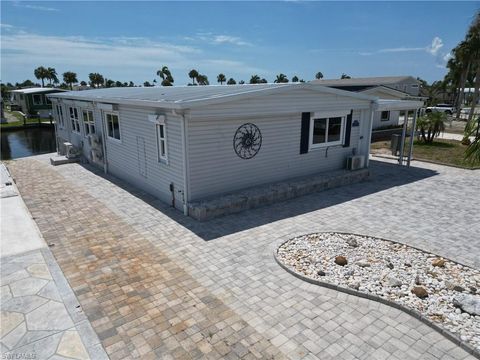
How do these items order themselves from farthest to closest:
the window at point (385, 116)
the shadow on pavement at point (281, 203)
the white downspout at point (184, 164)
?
the window at point (385, 116) → the white downspout at point (184, 164) → the shadow on pavement at point (281, 203)

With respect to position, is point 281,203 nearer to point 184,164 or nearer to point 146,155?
point 184,164

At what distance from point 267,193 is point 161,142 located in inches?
123

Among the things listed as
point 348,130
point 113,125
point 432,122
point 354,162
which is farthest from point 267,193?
point 432,122

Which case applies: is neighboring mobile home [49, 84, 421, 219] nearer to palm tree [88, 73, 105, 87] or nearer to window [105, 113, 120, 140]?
window [105, 113, 120, 140]

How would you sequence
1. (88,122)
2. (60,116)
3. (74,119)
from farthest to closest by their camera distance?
(60,116) < (74,119) < (88,122)

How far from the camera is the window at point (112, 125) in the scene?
11079 millimetres

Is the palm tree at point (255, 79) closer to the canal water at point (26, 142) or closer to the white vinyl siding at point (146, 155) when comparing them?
the canal water at point (26, 142)

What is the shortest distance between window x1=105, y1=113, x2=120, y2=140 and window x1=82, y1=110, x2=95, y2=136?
177cm

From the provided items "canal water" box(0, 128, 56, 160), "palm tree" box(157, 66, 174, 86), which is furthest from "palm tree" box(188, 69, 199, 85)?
"canal water" box(0, 128, 56, 160)

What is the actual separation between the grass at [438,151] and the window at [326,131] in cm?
597

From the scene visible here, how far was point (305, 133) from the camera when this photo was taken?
10.1 metres

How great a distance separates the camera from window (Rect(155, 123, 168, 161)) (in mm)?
8395

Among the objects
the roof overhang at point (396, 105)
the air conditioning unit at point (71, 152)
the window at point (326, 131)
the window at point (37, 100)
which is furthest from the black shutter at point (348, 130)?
the window at point (37, 100)

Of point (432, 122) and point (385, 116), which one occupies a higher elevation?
point (432, 122)
